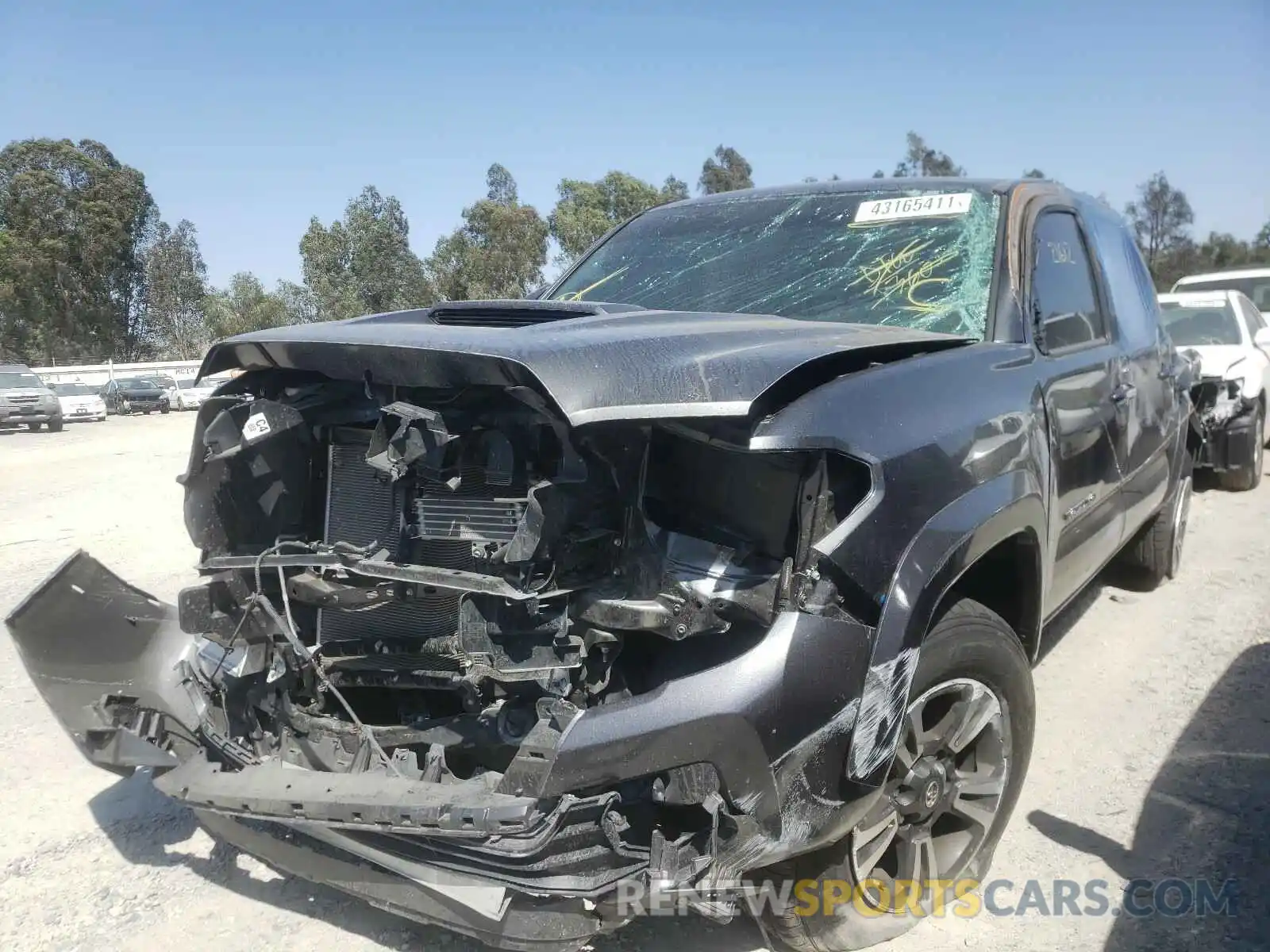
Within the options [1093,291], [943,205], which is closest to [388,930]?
[943,205]

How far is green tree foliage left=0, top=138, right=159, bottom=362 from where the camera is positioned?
4956 cm

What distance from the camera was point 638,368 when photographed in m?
2.18

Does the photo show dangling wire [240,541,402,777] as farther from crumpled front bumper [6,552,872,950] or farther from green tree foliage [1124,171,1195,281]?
green tree foliage [1124,171,1195,281]

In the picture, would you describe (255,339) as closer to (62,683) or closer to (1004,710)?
(62,683)

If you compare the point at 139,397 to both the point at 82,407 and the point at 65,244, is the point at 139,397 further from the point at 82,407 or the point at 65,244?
the point at 65,244

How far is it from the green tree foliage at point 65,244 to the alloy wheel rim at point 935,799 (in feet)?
186

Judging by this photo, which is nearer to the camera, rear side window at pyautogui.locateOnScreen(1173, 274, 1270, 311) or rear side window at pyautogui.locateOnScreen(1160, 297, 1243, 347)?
rear side window at pyautogui.locateOnScreen(1160, 297, 1243, 347)

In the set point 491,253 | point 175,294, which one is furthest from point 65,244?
point 491,253

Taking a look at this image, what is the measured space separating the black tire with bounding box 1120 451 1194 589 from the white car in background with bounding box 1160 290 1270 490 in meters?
2.19

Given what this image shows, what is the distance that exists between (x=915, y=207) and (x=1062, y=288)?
2.05 ft

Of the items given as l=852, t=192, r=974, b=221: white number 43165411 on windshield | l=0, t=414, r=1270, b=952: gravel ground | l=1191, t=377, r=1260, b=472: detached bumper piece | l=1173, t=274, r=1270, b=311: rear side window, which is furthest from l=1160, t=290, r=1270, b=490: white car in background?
l=852, t=192, r=974, b=221: white number 43165411 on windshield

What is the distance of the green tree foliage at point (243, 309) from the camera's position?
159 ft

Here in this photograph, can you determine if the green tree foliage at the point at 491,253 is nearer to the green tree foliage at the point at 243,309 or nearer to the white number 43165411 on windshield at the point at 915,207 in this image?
the green tree foliage at the point at 243,309

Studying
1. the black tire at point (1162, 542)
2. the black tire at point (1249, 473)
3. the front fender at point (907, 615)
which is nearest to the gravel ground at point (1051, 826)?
the black tire at point (1162, 542)
